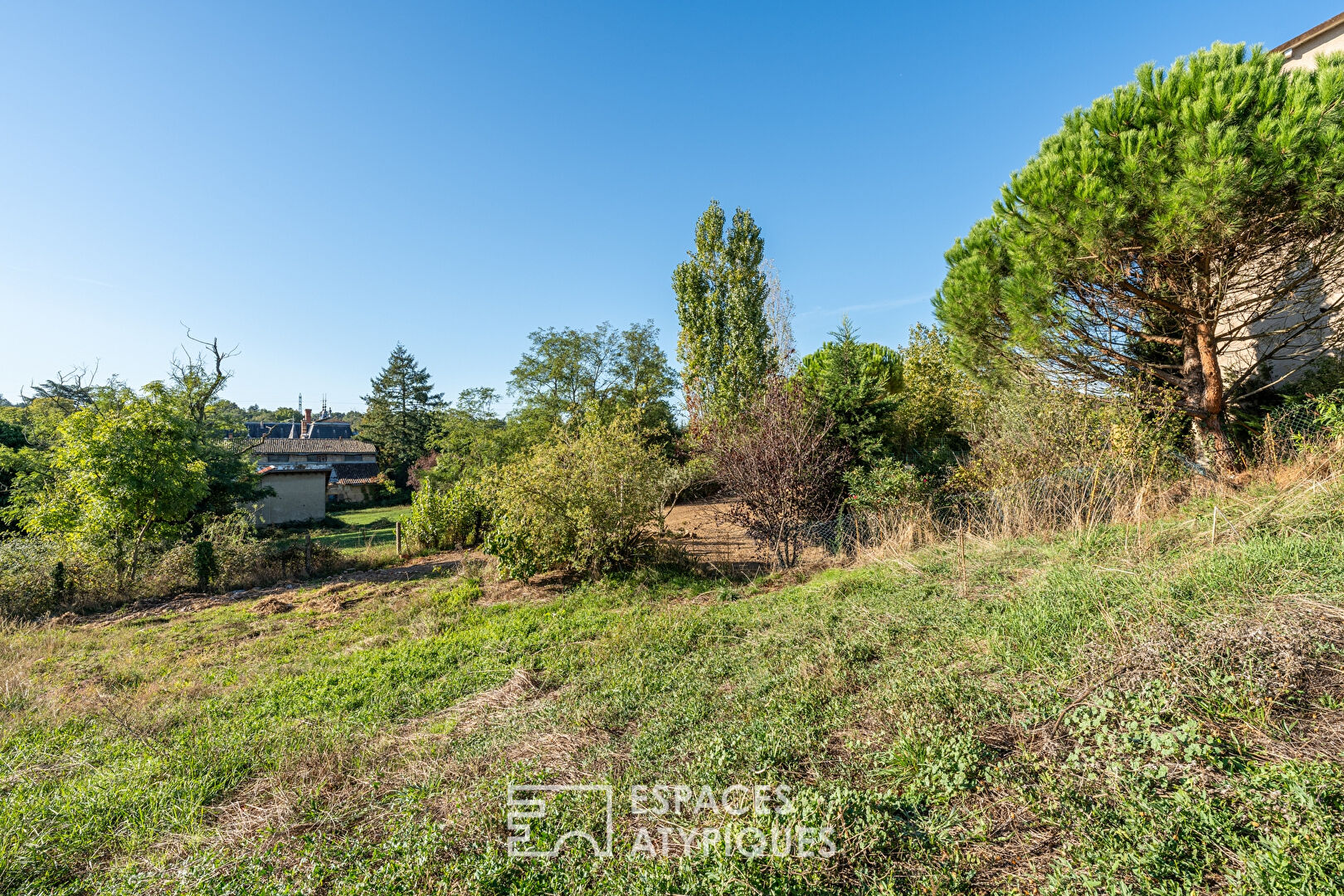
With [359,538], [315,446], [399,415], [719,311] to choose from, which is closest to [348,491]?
[399,415]

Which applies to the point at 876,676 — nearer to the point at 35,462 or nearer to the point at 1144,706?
the point at 1144,706

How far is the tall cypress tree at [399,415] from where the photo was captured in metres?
36.5

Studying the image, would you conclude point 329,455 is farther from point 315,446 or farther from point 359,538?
point 359,538

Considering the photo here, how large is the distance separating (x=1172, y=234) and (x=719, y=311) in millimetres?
14622

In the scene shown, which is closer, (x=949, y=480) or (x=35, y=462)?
(x=949, y=480)

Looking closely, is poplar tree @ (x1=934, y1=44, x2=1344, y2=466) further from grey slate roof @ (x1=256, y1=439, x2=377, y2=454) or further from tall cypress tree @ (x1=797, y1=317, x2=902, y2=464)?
grey slate roof @ (x1=256, y1=439, x2=377, y2=454)

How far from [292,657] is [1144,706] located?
765 centimetres

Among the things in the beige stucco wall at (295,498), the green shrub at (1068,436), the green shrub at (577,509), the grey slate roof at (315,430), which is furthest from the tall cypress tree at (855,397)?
the grey slate roof at (315,430)

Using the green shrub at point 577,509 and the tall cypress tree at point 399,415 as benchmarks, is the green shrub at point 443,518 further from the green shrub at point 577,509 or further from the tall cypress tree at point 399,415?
the tall cypress tree at point 399,415

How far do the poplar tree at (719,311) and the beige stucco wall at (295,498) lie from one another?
698 inches

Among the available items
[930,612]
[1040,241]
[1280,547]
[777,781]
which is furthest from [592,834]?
[1040,241]

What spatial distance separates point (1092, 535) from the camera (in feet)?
17.9

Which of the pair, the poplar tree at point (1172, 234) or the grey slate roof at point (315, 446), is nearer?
the poplar tree at point (1172, 234)

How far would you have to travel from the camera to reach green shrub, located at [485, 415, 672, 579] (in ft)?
28.8
